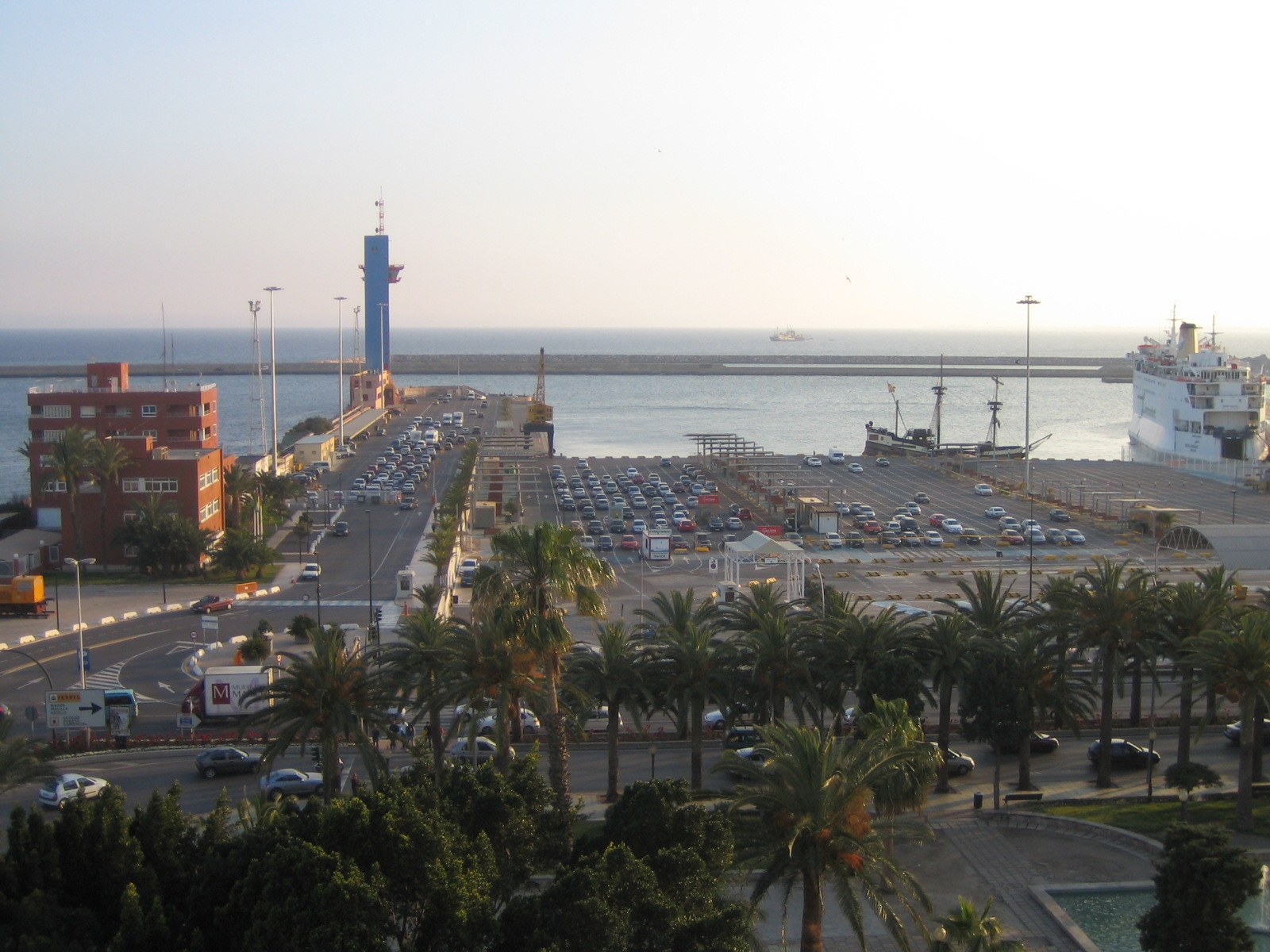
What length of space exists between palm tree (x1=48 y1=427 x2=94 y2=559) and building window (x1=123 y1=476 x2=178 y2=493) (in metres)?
1.35

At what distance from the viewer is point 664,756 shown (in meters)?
20.8

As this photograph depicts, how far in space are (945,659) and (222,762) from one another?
472 inches

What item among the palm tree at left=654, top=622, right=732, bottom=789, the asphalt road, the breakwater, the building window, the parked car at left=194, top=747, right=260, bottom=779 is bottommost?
the asphalt road

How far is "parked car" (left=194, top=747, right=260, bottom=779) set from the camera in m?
19.8

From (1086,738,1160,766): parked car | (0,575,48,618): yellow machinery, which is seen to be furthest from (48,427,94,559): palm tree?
(1086,738,1160,766): parked car

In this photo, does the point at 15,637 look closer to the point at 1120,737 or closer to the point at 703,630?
the point at 703,630

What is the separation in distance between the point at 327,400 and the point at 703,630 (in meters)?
125

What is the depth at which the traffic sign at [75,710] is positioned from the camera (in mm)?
21953

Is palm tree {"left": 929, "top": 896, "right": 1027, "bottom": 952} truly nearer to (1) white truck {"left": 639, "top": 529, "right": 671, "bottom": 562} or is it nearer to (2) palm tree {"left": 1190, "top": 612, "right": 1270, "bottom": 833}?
(2) palm tree {"left": 1190, "top": 612, "right": 1270, "bottom": 833}

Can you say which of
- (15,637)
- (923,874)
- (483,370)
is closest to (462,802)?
(923,874)

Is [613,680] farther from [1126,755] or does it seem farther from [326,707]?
[1126,755]

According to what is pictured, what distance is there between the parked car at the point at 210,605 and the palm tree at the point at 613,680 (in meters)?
17.5

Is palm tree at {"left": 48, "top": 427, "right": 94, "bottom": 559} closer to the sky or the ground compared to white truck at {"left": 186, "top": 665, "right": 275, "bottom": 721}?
closer to the sky

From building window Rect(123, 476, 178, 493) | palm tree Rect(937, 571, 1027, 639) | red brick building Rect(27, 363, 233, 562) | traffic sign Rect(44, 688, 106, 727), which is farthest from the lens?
building window Rect(123, 476, 178, 493)
